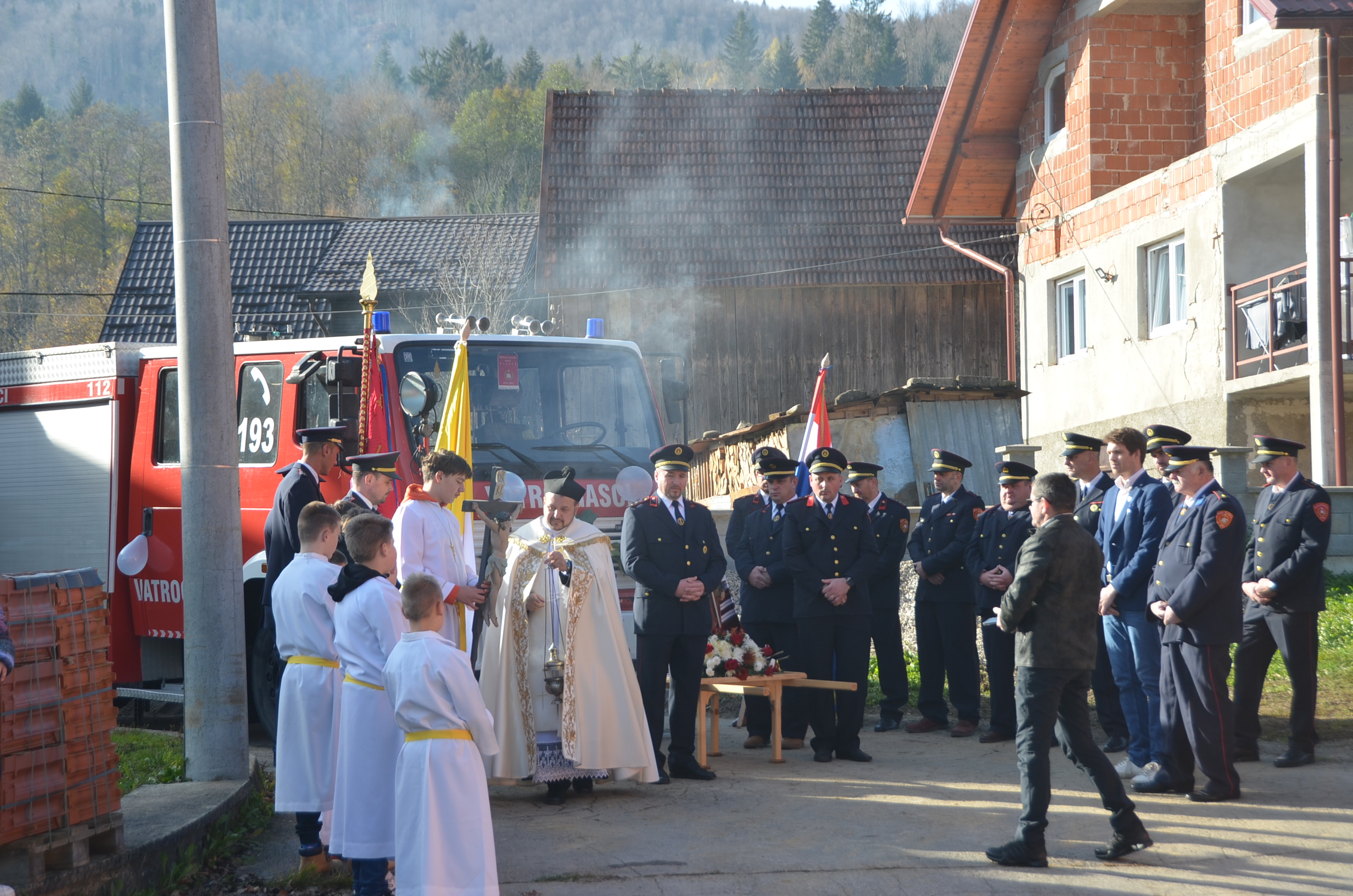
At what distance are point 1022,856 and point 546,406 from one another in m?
4.65

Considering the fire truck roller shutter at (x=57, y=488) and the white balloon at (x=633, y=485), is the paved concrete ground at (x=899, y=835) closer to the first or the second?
the white balloon at (x=633, y=485)

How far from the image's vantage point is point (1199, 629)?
6953 mm

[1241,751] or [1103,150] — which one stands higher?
[1103,150]

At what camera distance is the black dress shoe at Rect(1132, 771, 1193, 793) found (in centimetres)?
725

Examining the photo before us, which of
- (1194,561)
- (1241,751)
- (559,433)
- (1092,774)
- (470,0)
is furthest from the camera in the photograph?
(470,0)

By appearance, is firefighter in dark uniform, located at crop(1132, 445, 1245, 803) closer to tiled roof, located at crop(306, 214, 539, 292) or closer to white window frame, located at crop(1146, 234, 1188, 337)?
white window frame, located at crop(1146, 234, 1188, 337)

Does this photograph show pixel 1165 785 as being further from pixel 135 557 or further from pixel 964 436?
pixel 964 436

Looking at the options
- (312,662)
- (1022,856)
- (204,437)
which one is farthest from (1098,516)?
(204,437)

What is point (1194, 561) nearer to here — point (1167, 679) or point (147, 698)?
point (1167, 679)

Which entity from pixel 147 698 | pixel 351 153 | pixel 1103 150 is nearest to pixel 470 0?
pixel 351 153

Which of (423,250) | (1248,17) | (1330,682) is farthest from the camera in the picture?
(423,250)

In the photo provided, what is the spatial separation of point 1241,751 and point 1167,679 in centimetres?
135

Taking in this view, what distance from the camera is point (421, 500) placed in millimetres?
7117

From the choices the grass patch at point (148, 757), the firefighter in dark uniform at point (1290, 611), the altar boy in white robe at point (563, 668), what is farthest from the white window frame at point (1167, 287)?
the grass patch at point (148, 757)
